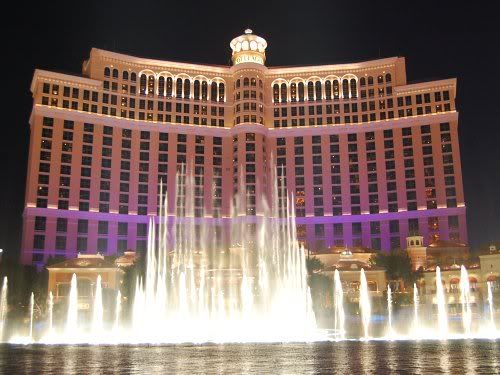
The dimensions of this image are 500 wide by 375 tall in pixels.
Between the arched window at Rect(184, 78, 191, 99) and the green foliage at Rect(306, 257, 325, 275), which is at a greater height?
the arched window at Rect(184, 78, 191, 99)

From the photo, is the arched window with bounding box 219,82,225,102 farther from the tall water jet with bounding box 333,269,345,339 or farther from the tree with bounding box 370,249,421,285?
the tall water jet with bounding box 333,269,345,339

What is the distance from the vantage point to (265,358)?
941 inches

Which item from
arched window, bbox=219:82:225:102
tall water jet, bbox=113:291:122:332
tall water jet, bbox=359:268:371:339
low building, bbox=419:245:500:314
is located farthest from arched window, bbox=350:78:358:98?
tall water jet, bbox=113:291:122:332

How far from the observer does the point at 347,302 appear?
62.1m

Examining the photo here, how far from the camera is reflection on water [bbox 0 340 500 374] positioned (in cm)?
1973

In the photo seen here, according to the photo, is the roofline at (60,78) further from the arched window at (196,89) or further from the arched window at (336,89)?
the arched window at (336,89)

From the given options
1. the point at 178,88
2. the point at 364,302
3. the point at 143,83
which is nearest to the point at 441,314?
the point at 364,302

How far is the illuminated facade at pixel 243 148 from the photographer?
93938 millimetres

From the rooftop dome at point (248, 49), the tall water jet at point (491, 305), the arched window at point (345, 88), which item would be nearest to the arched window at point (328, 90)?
the arched window at point (345, 88)

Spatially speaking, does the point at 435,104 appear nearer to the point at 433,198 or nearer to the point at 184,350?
the point at 433,198

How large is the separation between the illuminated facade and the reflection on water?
65.3 metres

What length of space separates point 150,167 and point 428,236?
49377 millimetres

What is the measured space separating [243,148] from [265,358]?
257 feet

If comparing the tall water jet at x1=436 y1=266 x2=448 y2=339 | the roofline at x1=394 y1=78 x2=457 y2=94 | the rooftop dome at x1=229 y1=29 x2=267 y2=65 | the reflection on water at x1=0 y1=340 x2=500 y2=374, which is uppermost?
the rooftop dome at x1=229 y1=29 x2=267 y2=65
